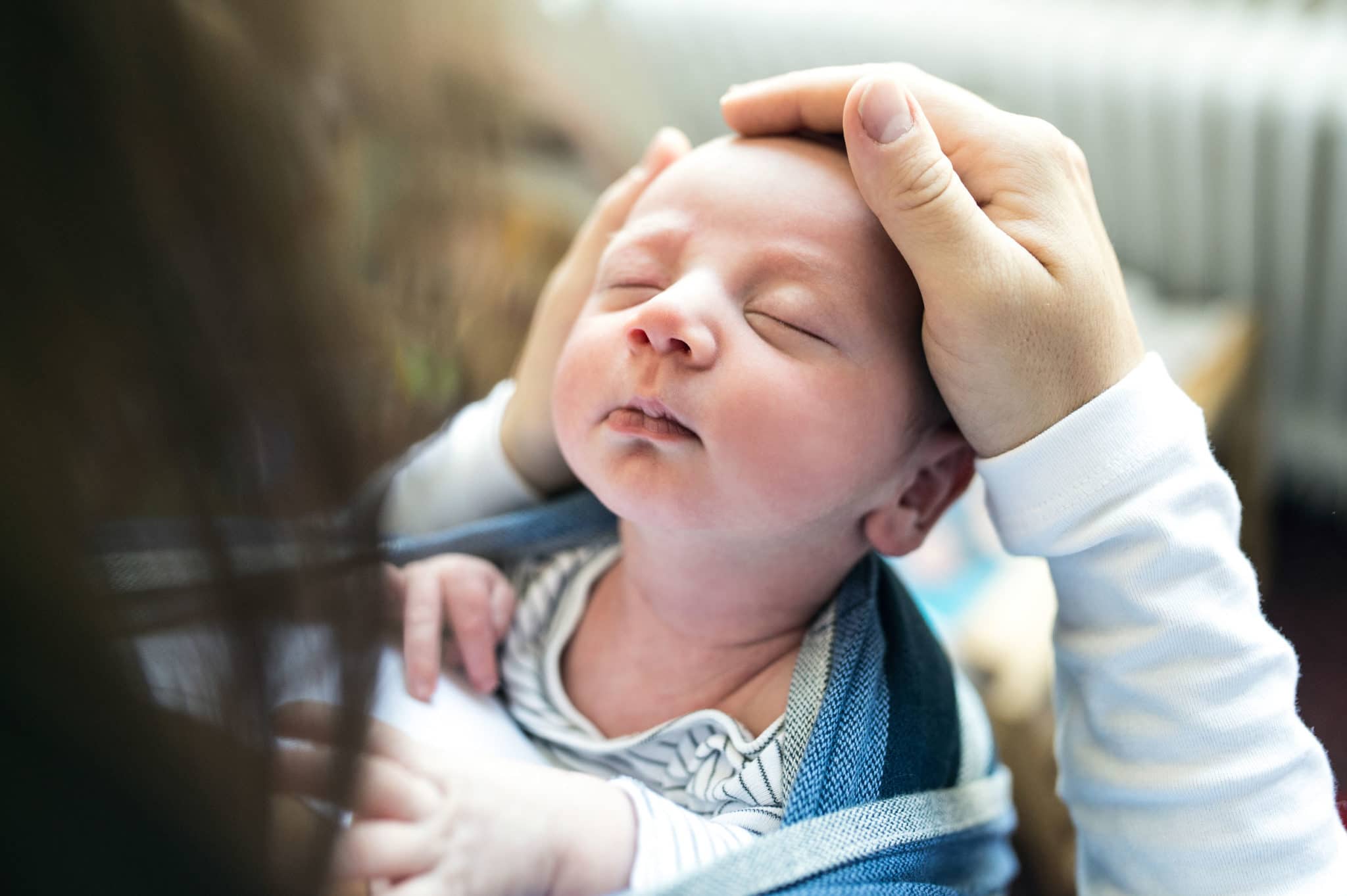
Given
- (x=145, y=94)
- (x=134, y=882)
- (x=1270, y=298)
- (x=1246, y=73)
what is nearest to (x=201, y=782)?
(x=134, y=882)

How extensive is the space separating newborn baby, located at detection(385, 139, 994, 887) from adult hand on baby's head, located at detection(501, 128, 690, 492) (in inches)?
2.5

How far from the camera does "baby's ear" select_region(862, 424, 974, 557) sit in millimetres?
792

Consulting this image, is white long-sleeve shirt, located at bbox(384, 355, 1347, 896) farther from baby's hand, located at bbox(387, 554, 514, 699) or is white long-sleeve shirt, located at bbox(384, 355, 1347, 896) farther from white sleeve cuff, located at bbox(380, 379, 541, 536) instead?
white sleeve cuff, located at bbox(380, 379, 541, 536)

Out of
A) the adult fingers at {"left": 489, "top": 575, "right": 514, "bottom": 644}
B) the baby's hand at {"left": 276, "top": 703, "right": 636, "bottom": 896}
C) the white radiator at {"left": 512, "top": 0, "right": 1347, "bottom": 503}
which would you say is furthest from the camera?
the white radiator at {"left": 512, "top": 0, "right": 1347, "bottom": 503}

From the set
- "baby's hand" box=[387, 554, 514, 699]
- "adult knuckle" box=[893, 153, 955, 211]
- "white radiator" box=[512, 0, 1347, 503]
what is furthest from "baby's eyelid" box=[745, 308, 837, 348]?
"white radiator" box=[512, 0, 1347, 503]

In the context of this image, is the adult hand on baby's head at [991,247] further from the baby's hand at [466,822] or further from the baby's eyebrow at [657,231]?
the baby's hand at [466,822]

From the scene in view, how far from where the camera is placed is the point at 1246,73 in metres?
1.52

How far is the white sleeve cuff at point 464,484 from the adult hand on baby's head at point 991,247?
0.44 meters

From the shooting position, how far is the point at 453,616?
83 cm

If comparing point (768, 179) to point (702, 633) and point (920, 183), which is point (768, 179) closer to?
point (920, 183)

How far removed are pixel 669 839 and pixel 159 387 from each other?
436 millimetres

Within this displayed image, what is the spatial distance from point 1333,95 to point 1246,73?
120mm

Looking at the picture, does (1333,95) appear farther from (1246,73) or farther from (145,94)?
(145,94)

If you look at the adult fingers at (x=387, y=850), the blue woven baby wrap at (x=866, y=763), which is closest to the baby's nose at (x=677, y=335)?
the blue woven baby wrap at (x=866, y=763)
